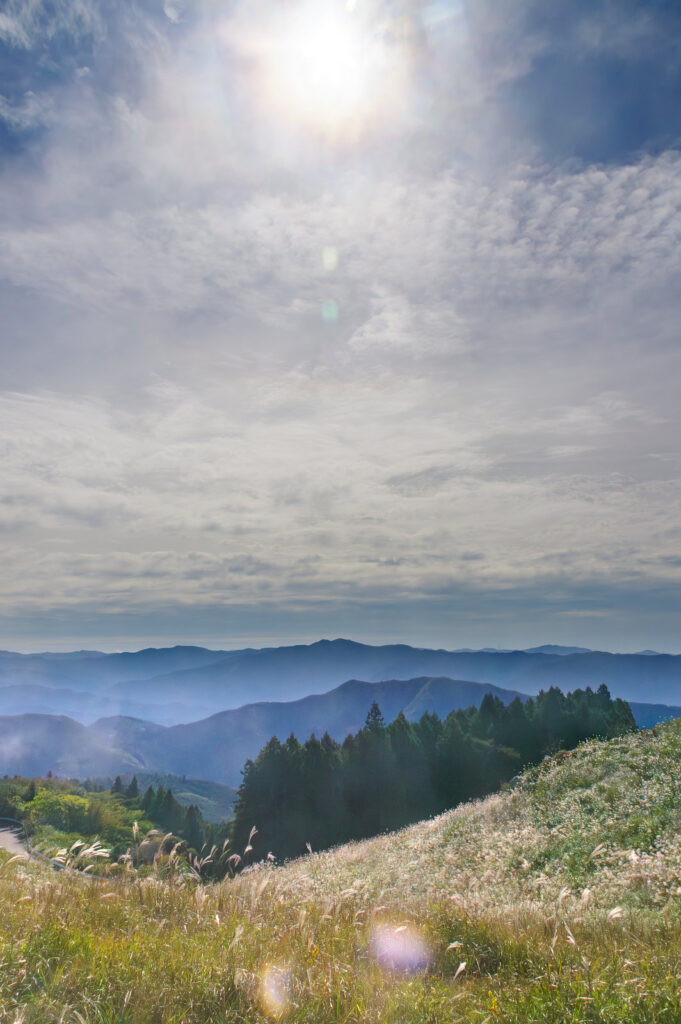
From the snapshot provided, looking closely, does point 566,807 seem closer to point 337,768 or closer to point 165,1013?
point 165,1013

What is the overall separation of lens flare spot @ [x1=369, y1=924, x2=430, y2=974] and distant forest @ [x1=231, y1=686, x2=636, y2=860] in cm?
6925

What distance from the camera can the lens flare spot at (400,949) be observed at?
5148 millimetres

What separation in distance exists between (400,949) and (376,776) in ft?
247

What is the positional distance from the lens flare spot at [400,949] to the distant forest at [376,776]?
69.3m

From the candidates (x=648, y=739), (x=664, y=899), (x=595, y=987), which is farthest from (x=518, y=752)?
(x=595, y=987)

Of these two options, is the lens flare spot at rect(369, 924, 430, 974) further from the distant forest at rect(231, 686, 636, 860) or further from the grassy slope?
the distant forest at rect(231, 686, 636, 860)

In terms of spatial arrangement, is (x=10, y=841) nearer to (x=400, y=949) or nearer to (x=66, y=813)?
(x=66, y=813)

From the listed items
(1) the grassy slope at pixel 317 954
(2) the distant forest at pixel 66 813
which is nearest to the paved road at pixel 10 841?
(2) the distant forest at pixel 66 813

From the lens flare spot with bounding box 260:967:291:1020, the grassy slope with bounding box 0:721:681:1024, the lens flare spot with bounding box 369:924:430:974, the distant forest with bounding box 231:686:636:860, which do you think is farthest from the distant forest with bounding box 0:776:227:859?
the lens flare spot with bounding box 260:967:291:1020

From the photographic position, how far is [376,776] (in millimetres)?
74188

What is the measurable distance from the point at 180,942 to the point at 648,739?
851 inches

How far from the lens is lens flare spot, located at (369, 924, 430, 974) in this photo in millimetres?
5148

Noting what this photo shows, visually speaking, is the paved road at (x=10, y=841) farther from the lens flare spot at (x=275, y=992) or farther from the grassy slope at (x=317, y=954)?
the lens flare spot at (x=275, y=992)

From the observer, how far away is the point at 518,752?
7694 centimetres
